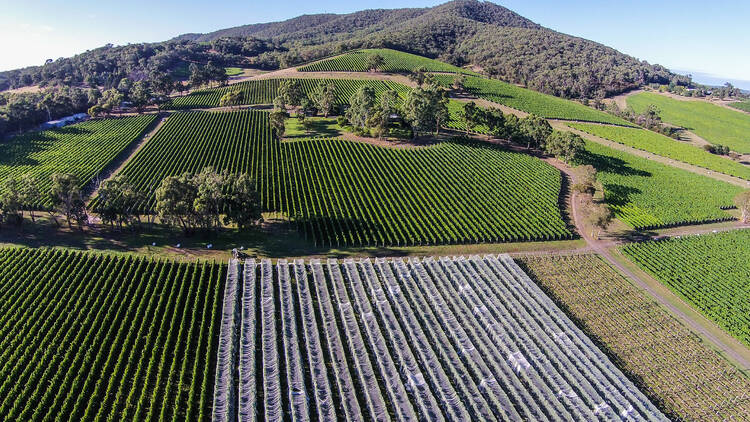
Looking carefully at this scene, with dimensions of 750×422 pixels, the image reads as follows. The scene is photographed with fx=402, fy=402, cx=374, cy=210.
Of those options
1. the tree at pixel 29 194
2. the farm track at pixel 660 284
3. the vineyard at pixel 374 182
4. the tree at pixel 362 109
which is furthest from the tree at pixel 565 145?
the tree at pixel 29 194

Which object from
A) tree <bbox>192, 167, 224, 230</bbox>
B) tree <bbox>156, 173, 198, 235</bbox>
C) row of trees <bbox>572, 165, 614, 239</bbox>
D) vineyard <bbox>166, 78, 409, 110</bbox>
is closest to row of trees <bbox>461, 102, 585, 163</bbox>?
row of trees <bbox>572, 165, 614, 239</bbox>

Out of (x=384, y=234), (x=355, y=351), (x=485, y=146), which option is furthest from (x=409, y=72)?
(x=355, y=351)

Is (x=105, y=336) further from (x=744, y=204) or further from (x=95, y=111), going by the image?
(x=744, y=204)

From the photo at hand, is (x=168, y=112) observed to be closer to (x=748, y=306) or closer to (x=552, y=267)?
(x=552, y=267)

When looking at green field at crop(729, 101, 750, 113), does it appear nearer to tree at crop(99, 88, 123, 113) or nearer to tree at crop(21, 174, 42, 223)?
tree at crop(99, 88, 123, 113)

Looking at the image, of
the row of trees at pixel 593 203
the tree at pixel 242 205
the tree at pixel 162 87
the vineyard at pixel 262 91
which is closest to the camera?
the tree at pixel 242 205

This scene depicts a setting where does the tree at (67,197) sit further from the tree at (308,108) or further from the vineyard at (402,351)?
the tree at (308,108)

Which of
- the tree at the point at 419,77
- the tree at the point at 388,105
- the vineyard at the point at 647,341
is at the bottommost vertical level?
the vineyard at the point at 647,341
